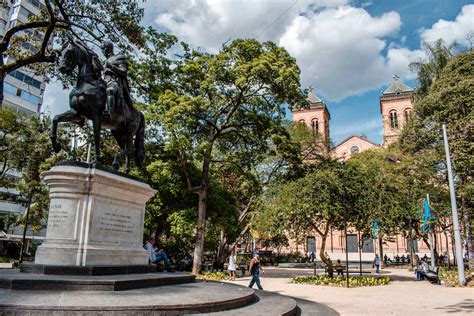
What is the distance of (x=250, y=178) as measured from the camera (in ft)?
80.8

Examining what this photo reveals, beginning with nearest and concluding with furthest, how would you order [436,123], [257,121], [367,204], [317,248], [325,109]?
[367,204] < [257,121] < [436,123] < [317,248] < [325,109]

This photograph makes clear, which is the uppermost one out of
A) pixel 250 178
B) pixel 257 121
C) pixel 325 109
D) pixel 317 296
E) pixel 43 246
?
pixel 325 109

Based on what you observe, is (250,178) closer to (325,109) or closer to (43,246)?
(43,246)

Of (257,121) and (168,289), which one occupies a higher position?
(257,121)

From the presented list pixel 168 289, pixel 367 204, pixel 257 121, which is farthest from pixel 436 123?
pixel 168 289

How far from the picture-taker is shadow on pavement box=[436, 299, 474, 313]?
9.55 m

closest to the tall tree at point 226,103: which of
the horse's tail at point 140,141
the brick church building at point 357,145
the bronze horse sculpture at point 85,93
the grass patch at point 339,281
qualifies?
the grass patch at point 339,281

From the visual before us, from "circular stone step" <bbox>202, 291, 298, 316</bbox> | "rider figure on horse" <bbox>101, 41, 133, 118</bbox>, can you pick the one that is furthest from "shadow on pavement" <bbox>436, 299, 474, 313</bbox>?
"rider figure on horse" <bbox>101, 41, 133, 118</bbox>

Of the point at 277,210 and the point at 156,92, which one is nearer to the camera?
the point at 277,210

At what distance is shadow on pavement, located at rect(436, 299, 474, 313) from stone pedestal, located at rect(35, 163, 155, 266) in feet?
27.4

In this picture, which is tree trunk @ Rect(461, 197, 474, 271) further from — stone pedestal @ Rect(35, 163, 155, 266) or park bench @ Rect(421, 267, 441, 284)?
stone pedestal @ Rect(35, 163, 155, 266)

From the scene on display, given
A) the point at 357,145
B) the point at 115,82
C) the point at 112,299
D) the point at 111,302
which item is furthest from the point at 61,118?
the point at 357,145

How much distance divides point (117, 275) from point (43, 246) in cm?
155

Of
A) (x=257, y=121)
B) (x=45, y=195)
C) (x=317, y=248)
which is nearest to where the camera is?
(x=257, y=121)
